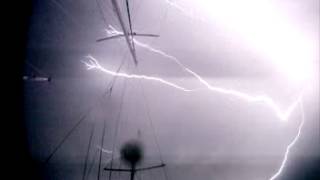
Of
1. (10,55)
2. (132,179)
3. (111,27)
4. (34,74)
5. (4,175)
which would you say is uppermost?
(111,27)

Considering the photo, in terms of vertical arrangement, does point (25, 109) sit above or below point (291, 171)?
above

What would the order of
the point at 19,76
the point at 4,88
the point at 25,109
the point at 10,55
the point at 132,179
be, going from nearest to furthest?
1. the point at 4,88
2. the point at 10,55
3. the point at 19,76
4. the point at 25,109
5. the point at 132,179

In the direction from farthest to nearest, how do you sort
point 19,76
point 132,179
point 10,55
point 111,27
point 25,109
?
point 132,179, point 25,109, point 111,27, point 19,76, point 10,55

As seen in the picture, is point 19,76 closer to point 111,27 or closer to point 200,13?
point 111,27

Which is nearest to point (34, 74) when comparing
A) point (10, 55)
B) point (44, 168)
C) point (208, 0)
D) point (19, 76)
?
point (19, 76)

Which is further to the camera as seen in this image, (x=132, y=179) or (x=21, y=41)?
(x=132, y=179)

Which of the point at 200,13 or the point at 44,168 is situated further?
the point at 44,168

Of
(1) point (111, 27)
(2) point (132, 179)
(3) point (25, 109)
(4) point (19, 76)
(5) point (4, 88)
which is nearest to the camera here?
(5) point (4, 88)

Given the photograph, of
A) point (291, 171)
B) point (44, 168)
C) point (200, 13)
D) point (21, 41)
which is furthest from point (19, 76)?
point (291, 171)

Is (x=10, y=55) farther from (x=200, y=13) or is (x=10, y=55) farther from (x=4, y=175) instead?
(x=200, y=13)
